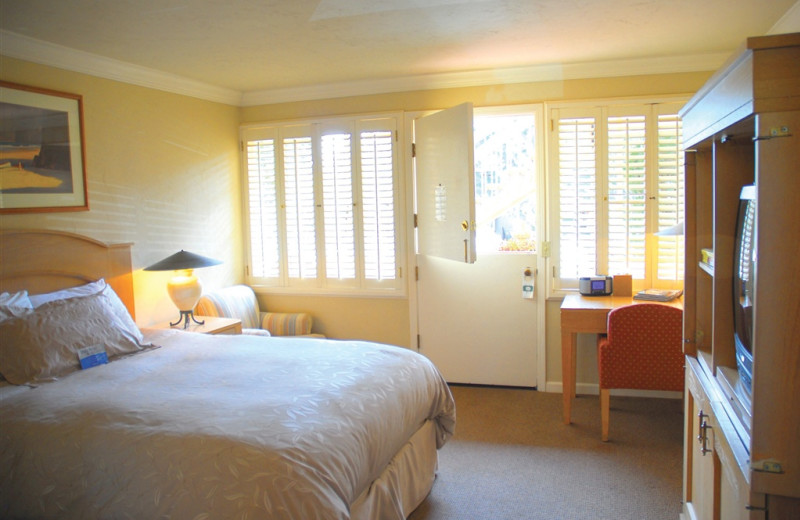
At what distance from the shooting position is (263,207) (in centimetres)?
489

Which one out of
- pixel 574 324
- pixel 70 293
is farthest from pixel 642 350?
pixel 70 293

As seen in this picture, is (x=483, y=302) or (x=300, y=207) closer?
(x=483, y=302)

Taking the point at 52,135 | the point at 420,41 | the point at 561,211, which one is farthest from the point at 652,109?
the point at 52,135

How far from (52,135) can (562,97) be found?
3.38m

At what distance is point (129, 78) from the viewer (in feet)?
12.5

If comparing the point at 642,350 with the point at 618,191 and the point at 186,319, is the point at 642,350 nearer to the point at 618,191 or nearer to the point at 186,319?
the point at 618,191

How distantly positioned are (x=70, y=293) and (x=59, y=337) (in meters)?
0.51

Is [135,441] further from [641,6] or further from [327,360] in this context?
[641,6]

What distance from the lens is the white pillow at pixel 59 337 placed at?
2.58 metres

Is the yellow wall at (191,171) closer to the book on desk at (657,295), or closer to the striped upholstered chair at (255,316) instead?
the striped upholstered chair at (255,316)

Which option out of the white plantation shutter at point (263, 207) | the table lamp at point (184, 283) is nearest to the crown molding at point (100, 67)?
the white plantation shutter at point (263, 207)

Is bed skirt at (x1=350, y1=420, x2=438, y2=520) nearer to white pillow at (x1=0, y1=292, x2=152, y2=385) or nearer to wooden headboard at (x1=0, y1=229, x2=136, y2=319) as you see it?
white pillow at (x1=0, y1=292, x2=152, y2=385)

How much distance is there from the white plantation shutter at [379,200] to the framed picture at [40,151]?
2.02 meters

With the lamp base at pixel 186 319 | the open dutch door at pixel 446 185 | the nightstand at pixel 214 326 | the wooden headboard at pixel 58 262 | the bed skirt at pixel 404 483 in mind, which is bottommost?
the bed skirt at pixel 404 483
